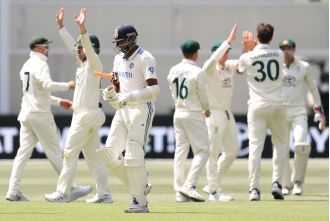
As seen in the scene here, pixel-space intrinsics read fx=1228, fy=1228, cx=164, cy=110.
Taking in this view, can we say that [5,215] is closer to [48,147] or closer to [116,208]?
[116,208]

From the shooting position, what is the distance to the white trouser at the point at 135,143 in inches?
492

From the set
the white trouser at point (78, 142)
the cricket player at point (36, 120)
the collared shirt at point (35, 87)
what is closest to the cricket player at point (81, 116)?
the white trouser at point (78, 142)

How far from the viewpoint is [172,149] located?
23812mm

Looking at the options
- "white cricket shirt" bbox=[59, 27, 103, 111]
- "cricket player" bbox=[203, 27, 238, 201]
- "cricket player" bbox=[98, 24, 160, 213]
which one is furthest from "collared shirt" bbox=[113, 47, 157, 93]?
"cricket player" bbox=[203, 27, 238, 201]

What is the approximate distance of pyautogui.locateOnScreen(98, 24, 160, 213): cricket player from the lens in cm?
1245

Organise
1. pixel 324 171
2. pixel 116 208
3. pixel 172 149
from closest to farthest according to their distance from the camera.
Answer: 1. pixel 116 208
2. pixel 324 171
3. pixel 172 149

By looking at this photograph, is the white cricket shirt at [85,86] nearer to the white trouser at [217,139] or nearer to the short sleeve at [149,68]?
the short sleeve at [149,68]

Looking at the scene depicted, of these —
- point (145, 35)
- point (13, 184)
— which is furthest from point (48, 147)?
point (145, 35)

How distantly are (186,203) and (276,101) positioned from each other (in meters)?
1.76

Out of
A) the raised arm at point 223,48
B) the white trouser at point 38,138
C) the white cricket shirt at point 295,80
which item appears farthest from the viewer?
the white cricket shirt at point 295,80

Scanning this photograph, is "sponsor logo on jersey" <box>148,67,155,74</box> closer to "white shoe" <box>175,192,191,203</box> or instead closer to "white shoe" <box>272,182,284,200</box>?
"white shoe" <box>175,192,191,203</box>

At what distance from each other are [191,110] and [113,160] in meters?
2.66

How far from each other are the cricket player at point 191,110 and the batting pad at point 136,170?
2.33 meters

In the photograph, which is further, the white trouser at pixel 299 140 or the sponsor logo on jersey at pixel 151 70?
the white trouser at pixel 299 140
